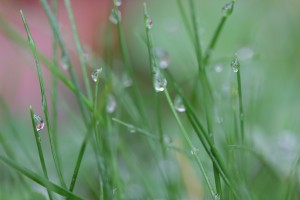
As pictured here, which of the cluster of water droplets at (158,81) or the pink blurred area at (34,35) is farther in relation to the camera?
the pink blurred area at (34,35)

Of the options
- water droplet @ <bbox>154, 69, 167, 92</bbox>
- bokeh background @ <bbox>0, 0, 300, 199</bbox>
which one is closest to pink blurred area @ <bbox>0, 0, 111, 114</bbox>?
bokeh background @ <bbox>0, 0, 300, 199</bbox>

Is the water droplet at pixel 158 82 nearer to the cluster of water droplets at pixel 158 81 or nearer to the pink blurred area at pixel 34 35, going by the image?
the cluster of water droplets at pixel 158 81

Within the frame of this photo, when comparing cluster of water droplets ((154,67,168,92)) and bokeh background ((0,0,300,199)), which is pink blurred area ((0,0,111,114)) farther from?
cluster of water droplets ((154,67,168,92))

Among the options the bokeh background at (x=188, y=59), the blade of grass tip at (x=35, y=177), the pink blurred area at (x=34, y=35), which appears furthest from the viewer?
the pink blurred area at (x=34, y=35)

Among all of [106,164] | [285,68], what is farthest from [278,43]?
[106,164]

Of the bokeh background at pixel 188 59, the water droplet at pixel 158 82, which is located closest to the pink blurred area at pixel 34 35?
the bokeh background at pixel 188 59

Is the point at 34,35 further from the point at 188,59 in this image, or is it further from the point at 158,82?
the point at 158,82

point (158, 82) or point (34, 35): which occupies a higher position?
point (34, 35)

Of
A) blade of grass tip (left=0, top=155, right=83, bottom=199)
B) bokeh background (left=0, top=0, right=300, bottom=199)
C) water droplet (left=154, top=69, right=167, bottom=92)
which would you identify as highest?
bokeh background (left=0, top=0, right=300, bottom=199)

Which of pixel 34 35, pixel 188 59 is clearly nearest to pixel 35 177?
pixel 188 59
